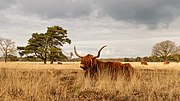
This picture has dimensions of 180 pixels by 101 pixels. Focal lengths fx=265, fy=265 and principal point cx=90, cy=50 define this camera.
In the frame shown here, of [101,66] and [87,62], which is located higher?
[87,62]

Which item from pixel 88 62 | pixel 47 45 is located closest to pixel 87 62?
pixel 88 62

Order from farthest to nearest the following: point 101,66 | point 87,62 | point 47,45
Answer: point 47,45, point 101,66, point 87,62

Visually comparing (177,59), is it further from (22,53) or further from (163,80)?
(163,80)

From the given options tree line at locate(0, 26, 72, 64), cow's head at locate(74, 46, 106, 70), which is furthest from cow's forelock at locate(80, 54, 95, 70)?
tree line at locate(0, 26, 72, 64)

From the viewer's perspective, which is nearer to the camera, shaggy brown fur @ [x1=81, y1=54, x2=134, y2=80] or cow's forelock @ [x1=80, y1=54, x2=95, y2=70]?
shaggy brown fur @ [x1=81, y1=54, x2=134, y2=80]

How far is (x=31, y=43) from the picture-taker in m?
54.9

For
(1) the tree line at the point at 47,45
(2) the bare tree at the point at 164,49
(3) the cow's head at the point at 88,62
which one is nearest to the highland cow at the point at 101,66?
(3) the cow's head at the point at 88,62

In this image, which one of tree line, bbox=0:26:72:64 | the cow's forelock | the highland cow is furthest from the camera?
tree line, bbox=0:26:72:64

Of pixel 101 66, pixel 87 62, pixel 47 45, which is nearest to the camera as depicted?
pixel 87 62

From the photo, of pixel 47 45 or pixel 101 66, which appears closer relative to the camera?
pixel 101 66

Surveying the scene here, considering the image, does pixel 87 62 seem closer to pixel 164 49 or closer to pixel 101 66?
pixel 101 66

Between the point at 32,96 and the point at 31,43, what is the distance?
161 feet

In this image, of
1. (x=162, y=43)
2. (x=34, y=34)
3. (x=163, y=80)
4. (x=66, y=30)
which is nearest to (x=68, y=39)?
(x=66, y=30)

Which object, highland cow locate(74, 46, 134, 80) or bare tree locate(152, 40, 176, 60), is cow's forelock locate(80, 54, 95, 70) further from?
bare tree locate(152, 40, 176, 60)
